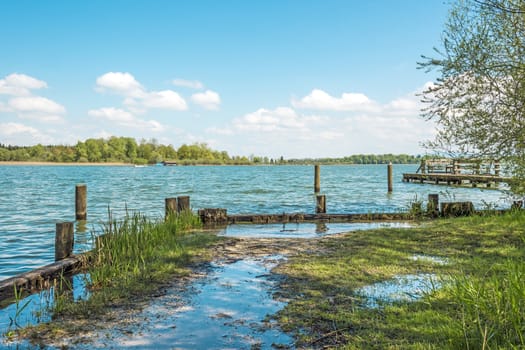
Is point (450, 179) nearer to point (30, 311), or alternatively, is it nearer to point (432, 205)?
point (432, 205)

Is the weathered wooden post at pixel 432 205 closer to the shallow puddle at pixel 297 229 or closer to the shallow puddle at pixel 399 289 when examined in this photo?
the shallow puddle at pixel 297 229

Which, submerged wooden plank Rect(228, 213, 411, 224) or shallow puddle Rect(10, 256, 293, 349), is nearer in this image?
shallow puddle Rect(10, 256, 293, 349)

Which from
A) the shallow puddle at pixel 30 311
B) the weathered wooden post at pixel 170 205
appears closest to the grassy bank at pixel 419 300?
the shallow puddle at pixel 30 311

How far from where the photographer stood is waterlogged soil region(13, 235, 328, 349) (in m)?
4.71

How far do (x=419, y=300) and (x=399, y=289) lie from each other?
0.76 metres

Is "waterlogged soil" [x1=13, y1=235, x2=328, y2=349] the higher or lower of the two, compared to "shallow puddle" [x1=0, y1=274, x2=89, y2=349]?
higher

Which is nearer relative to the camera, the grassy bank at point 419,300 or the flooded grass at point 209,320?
the grassy bank at point 419,300

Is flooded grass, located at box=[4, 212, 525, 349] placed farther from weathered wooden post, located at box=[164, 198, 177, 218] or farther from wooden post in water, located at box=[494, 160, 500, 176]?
weathered wooden post, located at box=[164, 198, 177, 218]

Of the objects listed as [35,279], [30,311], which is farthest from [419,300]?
[35,279]

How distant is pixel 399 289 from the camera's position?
6355 millimetres

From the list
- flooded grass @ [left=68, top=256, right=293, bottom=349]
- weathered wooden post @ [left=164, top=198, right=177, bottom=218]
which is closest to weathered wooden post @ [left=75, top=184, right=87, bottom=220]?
weathered wooden post @ [left=164, top=198, right=177, bottom=218]

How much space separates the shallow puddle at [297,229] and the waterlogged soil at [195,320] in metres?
5.03

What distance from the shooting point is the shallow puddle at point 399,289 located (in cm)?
582

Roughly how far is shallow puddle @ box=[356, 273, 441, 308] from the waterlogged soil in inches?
52.6
